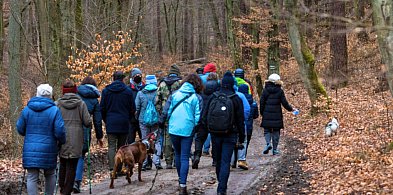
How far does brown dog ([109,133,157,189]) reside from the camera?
9.86 m

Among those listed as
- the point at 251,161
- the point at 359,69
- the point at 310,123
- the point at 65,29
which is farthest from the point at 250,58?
the point at 251,161

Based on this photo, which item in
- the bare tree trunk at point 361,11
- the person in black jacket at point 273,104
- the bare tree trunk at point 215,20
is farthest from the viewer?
the bare tree trunk at point 215,20

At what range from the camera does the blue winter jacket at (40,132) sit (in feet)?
26.1

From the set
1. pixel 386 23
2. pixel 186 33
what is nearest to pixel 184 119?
pixel 386 23

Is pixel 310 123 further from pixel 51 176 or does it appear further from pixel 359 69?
pixel 51 176

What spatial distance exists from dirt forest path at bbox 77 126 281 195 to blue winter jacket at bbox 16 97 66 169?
1.93 m

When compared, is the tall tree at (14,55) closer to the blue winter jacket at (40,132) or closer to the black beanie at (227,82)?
the blue winter jacket at (40,132)

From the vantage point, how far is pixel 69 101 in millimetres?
9070

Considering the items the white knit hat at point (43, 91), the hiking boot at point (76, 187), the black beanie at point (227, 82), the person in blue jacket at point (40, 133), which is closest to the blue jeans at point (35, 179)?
the person in blue jacket at point (40, 133)

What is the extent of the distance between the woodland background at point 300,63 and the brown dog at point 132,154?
2.41 meters

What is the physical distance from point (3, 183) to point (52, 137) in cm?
264

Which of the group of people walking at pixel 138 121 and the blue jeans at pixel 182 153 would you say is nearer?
the group of people walking at pixel 138 121

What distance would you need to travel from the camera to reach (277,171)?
36.6ft

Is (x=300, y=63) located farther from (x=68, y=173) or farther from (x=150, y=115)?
(x=68, y=173)
